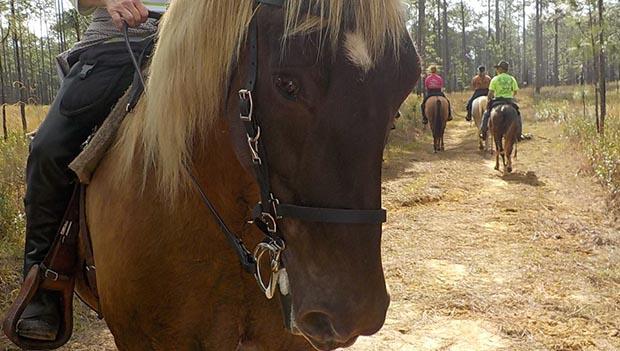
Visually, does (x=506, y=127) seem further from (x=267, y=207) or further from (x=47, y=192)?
(x=267, y=207)

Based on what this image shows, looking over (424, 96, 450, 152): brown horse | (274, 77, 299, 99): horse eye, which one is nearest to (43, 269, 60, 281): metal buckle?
(274, 77, 299, 99): horse eye

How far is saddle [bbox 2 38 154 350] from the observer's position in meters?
1.92

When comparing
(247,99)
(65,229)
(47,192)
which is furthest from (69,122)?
(247,99)

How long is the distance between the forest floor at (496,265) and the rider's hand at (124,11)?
9.51 feet

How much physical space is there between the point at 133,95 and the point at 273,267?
0.88m

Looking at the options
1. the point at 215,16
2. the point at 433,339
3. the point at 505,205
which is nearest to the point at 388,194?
the point at 505,205

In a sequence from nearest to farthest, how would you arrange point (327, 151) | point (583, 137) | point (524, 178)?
A: 1. point (327, 151)
2. point (524, 178)
3. point (583, 137)

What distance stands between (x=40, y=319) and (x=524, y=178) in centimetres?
1012

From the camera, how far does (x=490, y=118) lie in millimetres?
11625

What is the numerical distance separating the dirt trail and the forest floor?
1 centimetres

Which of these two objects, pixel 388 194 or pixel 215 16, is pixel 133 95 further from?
pixel 388 194

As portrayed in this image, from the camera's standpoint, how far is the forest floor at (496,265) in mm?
4164

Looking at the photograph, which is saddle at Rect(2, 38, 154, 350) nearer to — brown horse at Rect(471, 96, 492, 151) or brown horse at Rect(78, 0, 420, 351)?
brown horse at Rect(78, 0, 420, 351)

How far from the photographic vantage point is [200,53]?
1504mm
